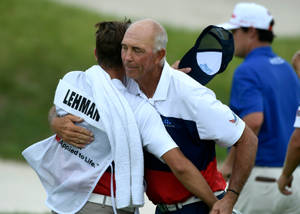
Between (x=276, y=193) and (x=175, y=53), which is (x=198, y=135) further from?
(x=175, y=53)

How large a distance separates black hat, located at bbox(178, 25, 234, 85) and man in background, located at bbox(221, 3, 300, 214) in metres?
1.23

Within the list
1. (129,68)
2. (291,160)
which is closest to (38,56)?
(291,160)

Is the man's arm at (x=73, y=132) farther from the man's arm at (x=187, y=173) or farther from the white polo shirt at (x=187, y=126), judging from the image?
the man's arm at (x=187, y=173)

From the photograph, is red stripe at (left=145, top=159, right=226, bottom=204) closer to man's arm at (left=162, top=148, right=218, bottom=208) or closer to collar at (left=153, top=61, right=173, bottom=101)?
man's arm at (left=162, top=148, right=218, bottom=208)

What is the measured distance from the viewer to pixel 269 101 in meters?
4.90

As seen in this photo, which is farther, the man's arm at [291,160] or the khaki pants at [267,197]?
the khaki pants at [267,197]

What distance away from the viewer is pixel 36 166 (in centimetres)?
362

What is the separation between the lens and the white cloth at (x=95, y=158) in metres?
3.28

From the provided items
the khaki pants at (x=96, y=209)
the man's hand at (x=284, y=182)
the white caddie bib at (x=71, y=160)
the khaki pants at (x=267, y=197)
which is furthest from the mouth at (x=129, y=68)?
the khaki pants at (x=267, y=197)

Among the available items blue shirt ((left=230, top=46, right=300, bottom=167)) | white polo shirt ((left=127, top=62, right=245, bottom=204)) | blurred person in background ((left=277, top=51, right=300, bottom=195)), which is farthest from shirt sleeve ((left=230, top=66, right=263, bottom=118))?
white polo shirt ((left=127, top=62, right=245, bottom=204))

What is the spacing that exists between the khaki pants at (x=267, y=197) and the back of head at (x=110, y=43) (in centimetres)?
188

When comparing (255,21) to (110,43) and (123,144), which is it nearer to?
(110,43)

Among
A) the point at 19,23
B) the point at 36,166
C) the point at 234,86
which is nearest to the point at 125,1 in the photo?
the point at 19,23

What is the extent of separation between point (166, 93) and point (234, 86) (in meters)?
1.72
